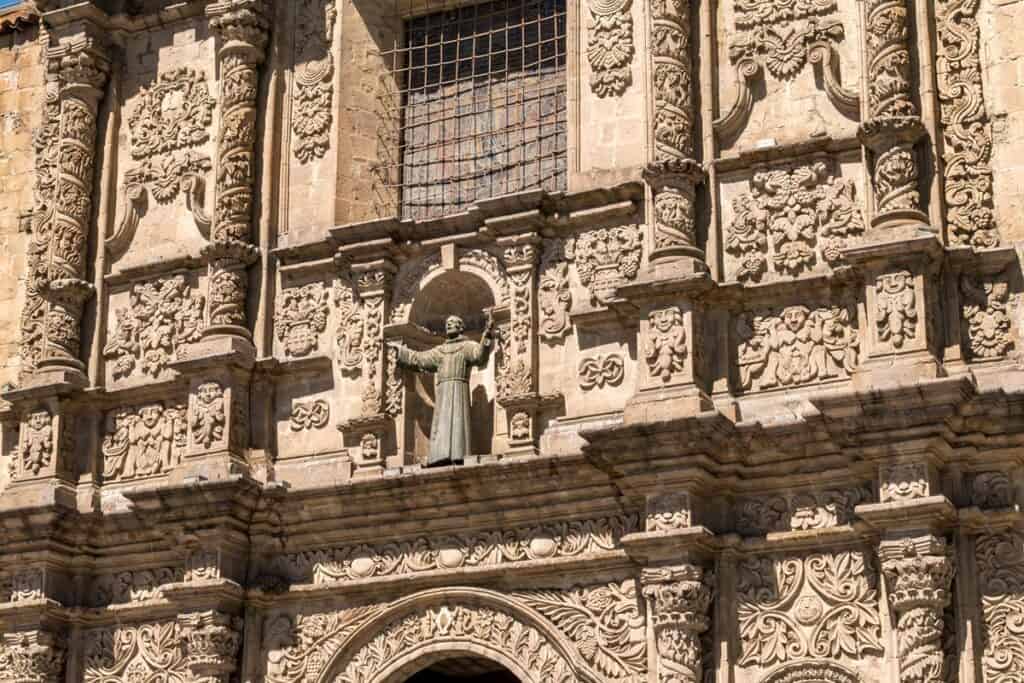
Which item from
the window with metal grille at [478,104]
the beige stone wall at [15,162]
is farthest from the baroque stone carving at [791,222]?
the beige stone wall at [15,162]

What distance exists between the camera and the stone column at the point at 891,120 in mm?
14734

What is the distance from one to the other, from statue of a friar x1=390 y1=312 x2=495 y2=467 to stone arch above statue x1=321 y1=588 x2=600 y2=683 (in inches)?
43.6

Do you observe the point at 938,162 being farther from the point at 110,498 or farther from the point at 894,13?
the point at 110,498

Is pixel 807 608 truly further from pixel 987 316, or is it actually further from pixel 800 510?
pixel 987 316

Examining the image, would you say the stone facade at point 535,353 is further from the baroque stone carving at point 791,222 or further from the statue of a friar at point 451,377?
the statue of a friar at point 451,377

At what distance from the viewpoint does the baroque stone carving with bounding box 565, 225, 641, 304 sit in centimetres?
1585

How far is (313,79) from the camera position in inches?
703

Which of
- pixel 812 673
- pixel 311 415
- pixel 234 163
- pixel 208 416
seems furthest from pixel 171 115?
pixel 812 673

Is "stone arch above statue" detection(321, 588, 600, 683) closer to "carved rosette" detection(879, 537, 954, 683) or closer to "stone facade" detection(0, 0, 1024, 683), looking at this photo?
"stone facade" detection(0, 0, 1024, 683)

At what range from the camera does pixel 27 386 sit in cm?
1780

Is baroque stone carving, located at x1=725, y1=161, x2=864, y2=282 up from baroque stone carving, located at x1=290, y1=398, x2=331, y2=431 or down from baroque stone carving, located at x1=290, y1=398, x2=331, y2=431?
up

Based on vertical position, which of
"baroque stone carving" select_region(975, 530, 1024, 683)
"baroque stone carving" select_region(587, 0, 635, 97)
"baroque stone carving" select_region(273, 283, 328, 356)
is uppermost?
"baroque stone carving" select_region(587, 0, 635, 97)

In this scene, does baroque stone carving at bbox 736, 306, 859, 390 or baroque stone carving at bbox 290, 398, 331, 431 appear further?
baroque stone carving at bbox 290, 398, 331, 431

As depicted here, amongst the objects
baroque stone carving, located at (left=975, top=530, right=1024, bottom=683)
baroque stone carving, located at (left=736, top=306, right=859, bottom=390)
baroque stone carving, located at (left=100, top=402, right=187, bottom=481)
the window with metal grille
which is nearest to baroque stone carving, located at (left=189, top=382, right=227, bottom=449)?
baroque stone carving, located at (left=100, top=402, right=187, bottom=481)
